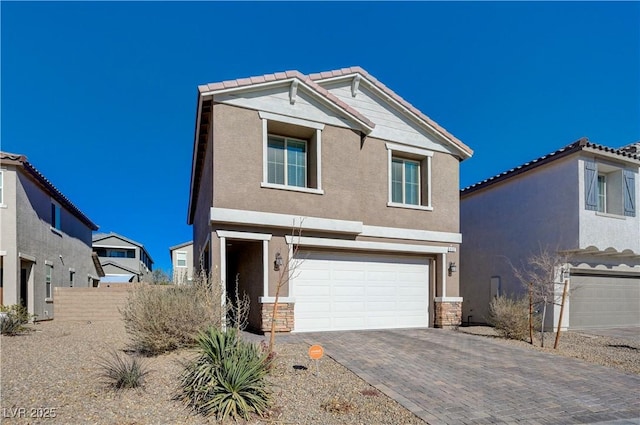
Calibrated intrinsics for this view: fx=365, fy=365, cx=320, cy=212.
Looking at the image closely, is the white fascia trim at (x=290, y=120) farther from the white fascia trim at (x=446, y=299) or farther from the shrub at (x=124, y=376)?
the shrub at (x=124, y=376)

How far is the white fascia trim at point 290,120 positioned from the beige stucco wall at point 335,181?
0.20 metres

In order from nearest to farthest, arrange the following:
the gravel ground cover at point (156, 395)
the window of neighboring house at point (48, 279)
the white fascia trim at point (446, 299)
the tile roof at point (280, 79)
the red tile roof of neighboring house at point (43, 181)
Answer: the gravel ground cover at point (156, 395)
the tile roof at point (280, 79)
the white fascia trim at point (446, 299)
the red tile roof of neighboring house at point (43, 181)
the window of neighboring house at point (48, 279)

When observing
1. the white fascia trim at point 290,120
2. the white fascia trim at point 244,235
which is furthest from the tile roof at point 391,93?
the white fascia trim at point 244,235

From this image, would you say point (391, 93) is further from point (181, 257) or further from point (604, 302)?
point (181, 257)

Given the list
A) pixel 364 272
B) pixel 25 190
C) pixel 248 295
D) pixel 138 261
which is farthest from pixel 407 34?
pixel 138 261

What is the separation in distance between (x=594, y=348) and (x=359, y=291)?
6.80 m

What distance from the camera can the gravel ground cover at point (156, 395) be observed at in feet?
15.4

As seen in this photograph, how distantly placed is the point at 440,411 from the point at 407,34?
1414 centimetres

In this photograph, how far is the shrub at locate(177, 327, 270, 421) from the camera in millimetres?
4809

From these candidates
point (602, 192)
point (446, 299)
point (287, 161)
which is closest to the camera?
point (287, 161)

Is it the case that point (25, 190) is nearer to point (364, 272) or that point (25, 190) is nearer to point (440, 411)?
point (364, 272)

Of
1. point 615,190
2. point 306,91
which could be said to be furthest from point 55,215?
point 615,190

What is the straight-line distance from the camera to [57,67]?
1542cm

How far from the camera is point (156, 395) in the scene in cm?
536
